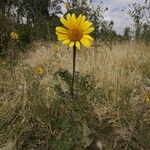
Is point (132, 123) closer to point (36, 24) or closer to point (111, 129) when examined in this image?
point (111, 129)

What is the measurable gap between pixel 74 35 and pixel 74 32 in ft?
0.12

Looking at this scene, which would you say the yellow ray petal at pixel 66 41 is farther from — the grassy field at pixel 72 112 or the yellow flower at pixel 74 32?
the grassy field at pixel 72 112

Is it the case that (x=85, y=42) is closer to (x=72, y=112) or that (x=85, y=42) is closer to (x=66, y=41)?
(x=66, y=41)

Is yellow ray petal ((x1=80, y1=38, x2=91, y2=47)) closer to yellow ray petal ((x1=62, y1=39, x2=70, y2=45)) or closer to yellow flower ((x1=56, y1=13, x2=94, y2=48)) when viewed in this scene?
yellow flower ((x1=56, y1=13, x2=94, y2=48))

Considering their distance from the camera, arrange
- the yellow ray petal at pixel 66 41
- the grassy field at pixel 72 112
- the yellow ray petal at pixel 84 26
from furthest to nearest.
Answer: the grassy field at pixel 72 112 < the yellow ray petal at pixel 84 26 < the yellow ray petal at pixel 66 41

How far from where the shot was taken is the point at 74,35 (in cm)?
405

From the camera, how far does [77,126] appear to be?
4.54 m

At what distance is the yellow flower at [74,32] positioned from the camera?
4.01 m

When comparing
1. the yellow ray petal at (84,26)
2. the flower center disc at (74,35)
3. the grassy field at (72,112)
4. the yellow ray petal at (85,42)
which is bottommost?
the grassy field at (72,112)

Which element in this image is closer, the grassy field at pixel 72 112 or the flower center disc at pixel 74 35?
the flower center disc at pixel 74 35

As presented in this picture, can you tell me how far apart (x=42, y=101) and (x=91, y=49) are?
3758 millimetres

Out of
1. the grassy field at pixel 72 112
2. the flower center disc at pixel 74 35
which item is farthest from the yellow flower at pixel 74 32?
the grassy field at pixel 72 112

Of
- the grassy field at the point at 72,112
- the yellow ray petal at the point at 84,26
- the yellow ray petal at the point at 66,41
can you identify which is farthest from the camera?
the grassy field at the point at 72,112

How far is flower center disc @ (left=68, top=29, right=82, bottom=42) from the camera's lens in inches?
158
